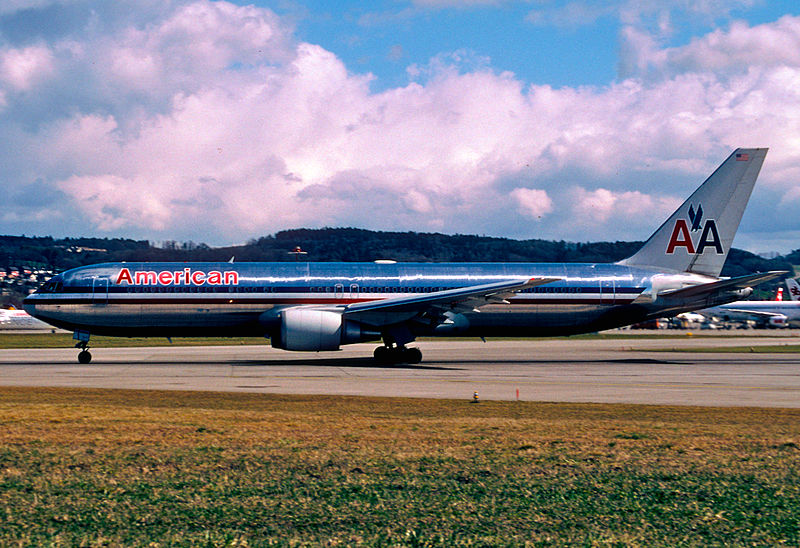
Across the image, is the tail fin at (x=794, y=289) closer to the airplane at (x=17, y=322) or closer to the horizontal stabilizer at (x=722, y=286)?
the horizontal stabilizer at (x=722, y=286)

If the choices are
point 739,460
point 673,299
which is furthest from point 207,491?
point 673,299

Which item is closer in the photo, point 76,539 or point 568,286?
point 76,539

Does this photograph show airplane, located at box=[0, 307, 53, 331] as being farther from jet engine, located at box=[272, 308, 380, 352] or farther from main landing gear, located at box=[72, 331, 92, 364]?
jet engine, located at box=[272, 308, 380, 352]

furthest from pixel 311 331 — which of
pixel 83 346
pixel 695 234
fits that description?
pixel 695 234

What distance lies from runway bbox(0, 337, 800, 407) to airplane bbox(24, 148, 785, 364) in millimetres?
1707

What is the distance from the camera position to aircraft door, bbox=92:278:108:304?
3491 centimetres

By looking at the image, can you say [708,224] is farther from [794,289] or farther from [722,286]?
[794,289]

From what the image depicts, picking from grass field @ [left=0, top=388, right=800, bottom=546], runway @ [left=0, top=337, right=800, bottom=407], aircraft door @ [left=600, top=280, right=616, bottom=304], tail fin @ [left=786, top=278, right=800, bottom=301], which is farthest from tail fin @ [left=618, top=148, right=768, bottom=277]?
tail fin @ [left=786, top=278, right=800, bottom=301]

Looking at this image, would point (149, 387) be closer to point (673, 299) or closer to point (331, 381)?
point (331, 381)

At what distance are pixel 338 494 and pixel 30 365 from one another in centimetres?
2923

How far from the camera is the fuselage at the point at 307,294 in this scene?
35.1 meters

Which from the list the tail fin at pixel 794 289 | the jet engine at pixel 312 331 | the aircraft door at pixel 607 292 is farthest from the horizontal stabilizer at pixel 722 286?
the tail fin at pixel 794 289

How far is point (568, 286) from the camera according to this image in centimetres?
3800

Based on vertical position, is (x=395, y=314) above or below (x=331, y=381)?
above
